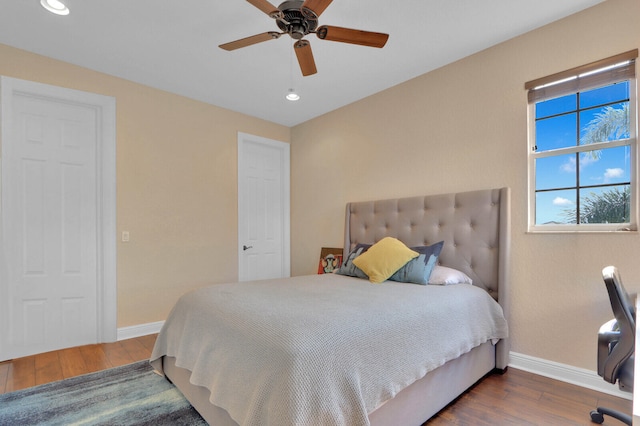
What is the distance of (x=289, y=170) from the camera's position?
15.6ft

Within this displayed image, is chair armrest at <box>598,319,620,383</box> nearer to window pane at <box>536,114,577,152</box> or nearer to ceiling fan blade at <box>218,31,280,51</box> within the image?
window pane at <box>536,114,577,152</box>

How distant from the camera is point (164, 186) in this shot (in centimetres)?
356

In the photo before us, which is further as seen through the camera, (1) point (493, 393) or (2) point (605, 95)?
(2) point (605, 95)

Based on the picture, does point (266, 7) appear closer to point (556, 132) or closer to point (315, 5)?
point (315, 5)

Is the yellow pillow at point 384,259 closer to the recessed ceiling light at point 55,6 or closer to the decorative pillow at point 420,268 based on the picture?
the decorative pillow at point 420,268

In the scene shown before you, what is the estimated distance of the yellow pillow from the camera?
259 centimetres

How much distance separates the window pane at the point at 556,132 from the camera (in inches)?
93.7

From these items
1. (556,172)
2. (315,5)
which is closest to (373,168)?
(556,172)

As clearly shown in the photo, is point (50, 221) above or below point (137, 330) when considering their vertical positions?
above

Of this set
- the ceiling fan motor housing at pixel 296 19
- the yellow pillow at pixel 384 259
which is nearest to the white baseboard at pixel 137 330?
the yellow pillow at pixel 384 259

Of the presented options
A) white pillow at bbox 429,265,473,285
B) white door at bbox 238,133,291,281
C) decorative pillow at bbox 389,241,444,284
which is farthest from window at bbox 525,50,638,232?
white door at bbox 238,133,291,281

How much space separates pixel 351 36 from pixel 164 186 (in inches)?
104

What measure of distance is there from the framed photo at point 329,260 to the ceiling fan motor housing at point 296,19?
2.59 m

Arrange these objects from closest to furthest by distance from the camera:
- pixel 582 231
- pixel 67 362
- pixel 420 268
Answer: pixel 582 231 → pixel 420 268 → pixel 67 362
